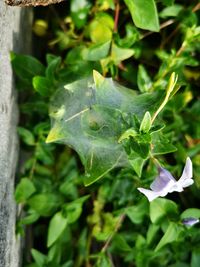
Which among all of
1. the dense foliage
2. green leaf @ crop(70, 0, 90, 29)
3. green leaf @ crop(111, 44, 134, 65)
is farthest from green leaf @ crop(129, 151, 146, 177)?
green leaf @ crop(70, 0, 90, 29)

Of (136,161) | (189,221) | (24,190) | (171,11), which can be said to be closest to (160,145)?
(136,161)

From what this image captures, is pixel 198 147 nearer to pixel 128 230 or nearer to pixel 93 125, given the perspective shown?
pixel 128 230

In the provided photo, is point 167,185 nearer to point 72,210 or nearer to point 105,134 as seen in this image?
point 105,134

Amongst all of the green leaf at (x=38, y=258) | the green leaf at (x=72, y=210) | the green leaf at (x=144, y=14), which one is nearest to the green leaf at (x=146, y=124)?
the green leaf at (x=144, y=14)

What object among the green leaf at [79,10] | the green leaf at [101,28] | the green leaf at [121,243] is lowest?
the green leaf at [121,243]

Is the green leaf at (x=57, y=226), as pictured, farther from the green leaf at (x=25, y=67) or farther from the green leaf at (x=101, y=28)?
the green leaf at (x=101, y=28)

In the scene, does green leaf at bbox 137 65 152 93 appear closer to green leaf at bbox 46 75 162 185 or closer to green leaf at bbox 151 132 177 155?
green leaf at bbox 46 75 162 185
